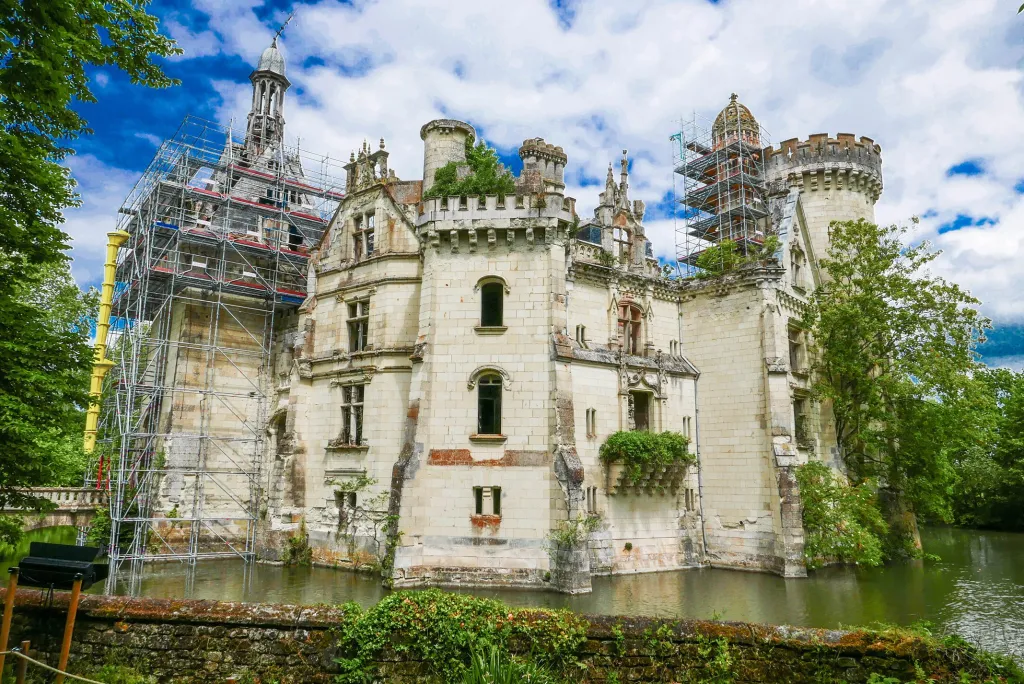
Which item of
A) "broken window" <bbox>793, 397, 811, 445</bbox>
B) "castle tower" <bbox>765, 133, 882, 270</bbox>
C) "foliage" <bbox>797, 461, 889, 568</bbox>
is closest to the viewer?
"foliage" <bbox>797, 461, 889, 568</bbox>

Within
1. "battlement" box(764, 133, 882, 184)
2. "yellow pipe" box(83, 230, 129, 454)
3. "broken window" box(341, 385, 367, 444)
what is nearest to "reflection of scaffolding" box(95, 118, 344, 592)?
"yellow pipe" box(83, 230, 129, 454)

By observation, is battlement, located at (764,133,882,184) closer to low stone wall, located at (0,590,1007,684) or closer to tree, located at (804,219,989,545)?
tree, located at (804,219,989,545)

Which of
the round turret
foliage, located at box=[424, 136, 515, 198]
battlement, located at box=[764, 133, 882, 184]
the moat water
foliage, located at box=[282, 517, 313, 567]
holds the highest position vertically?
battlement, located at box=[764, 133, 882, 184]

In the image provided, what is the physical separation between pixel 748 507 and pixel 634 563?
17.2 feet

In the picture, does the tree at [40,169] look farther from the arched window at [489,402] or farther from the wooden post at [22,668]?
the arched window at [489,402]

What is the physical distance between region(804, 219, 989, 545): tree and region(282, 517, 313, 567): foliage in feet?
70.4

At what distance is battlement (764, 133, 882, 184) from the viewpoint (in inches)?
1346

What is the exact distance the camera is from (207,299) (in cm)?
2953

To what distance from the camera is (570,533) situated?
19.9 metres

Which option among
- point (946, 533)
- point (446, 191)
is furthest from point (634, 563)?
point (946, 533)

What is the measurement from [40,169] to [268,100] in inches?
1335

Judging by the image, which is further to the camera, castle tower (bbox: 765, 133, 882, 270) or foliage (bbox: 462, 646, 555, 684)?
castle tower (bbox: 765, 133, 882, 270)

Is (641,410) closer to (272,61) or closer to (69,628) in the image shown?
(69,628)

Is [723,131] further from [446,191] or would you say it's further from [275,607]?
[275,607]
